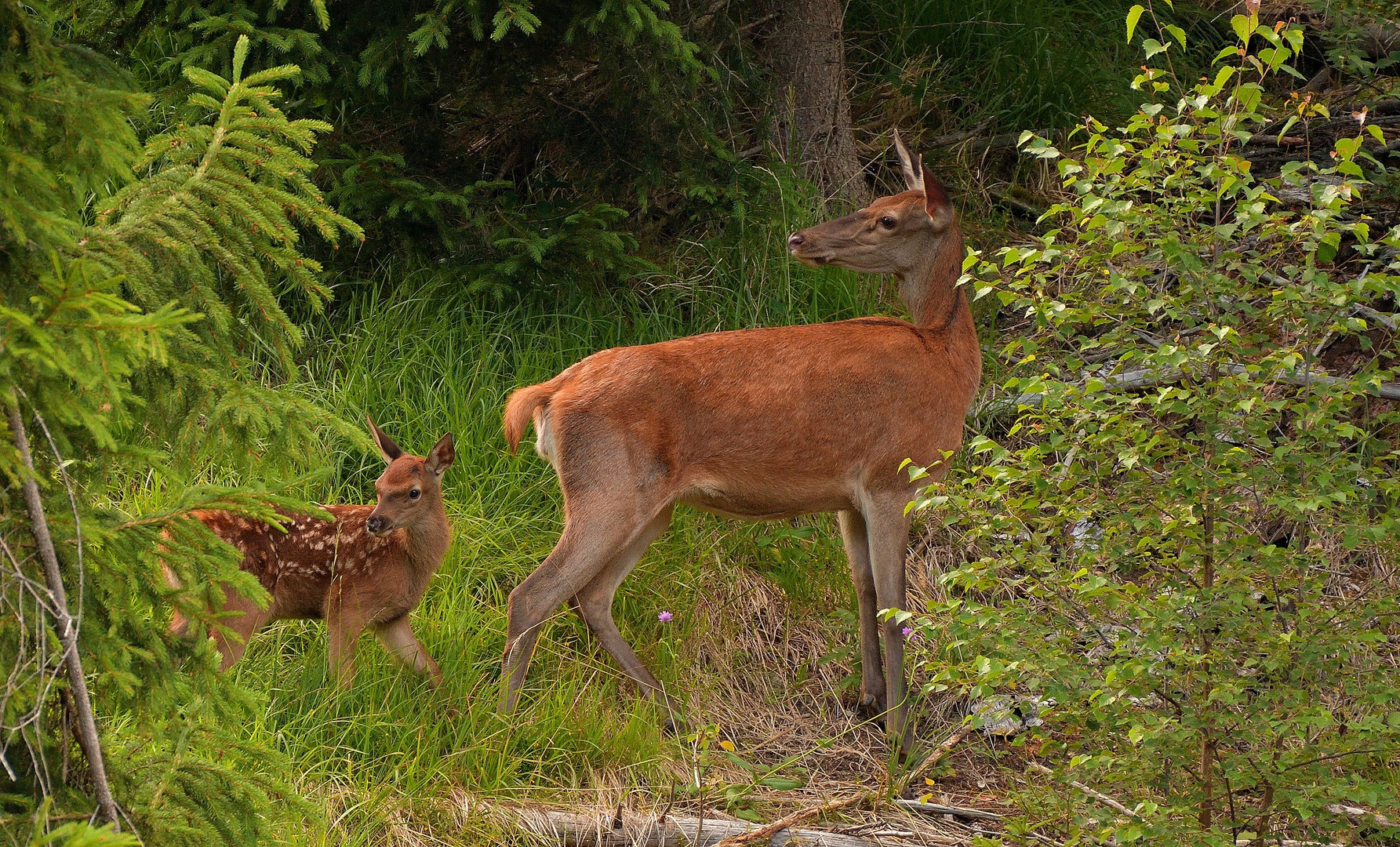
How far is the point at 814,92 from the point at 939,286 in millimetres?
2545

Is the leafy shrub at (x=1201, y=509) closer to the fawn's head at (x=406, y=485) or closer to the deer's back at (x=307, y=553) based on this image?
the fawn's head at (x=406, y=485)

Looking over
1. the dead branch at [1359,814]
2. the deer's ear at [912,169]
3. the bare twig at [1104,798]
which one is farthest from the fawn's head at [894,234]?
the dead branch at [1359,814]

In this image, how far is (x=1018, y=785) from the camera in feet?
19.3

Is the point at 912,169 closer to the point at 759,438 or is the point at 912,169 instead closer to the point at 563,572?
the point at 759,438

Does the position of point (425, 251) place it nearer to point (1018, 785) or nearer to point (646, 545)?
point (646, 545)

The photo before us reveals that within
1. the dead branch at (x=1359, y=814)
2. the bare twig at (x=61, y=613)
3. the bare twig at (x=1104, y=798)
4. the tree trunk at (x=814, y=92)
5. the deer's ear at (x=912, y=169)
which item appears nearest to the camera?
the bare twig at (x=61, y=613)

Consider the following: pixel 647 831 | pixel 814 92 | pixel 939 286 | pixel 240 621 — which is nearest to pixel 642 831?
pixel 647 831

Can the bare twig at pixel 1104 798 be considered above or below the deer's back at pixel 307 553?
below

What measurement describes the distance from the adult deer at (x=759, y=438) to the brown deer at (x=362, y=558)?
0.46 metres

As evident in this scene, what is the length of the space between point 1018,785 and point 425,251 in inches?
162

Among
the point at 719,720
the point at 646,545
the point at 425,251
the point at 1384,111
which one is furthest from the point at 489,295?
the point at 1384,111

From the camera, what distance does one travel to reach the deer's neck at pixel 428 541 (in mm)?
5910

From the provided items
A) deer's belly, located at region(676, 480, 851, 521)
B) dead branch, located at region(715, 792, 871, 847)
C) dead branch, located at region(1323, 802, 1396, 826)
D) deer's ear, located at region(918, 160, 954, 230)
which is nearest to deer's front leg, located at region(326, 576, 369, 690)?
deer's belly, located at region(676, 480, 851, 521)

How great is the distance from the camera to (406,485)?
580cm
